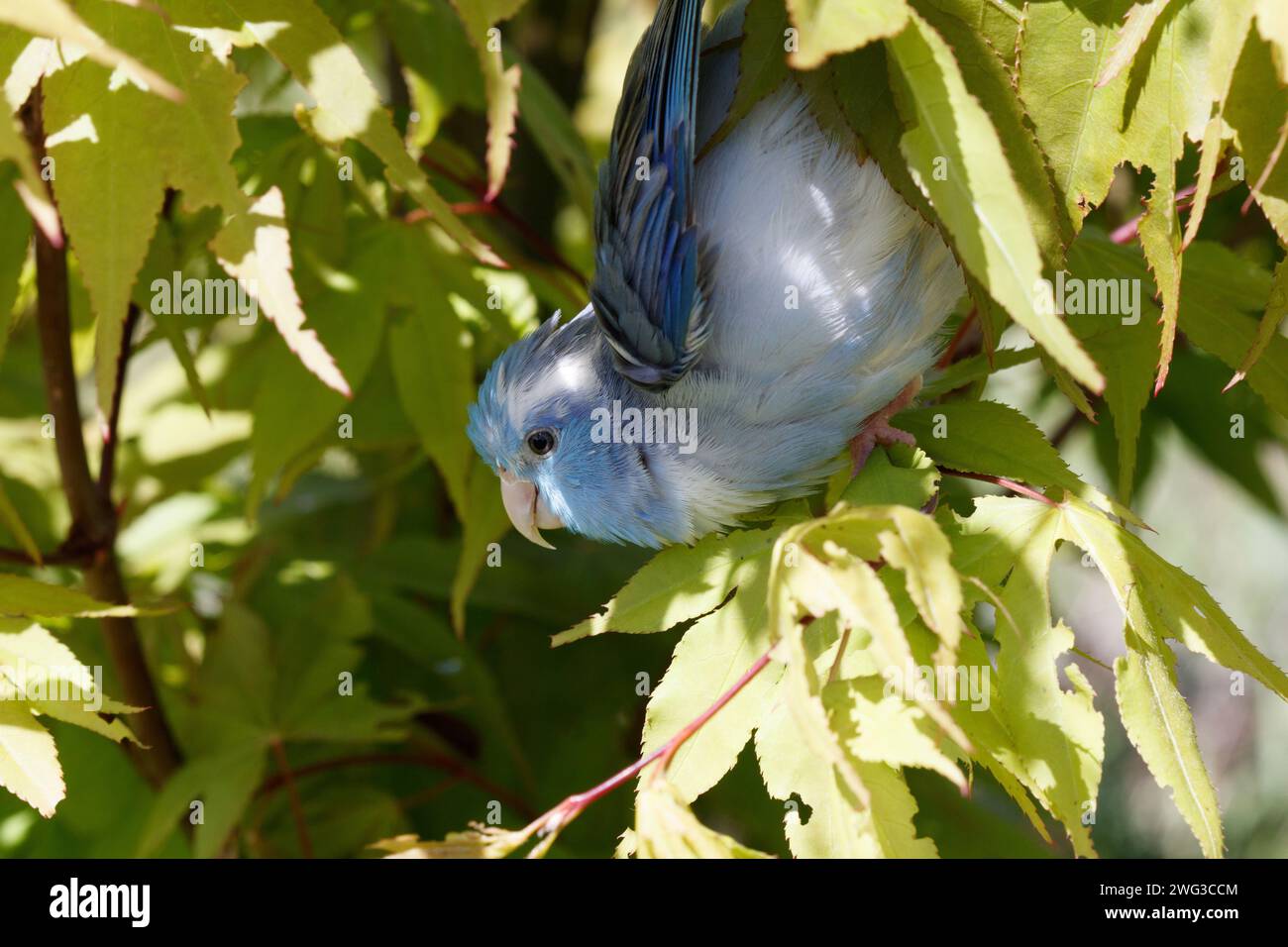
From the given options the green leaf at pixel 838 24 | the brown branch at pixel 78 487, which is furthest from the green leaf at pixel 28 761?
the green leaf at pixel 838 24

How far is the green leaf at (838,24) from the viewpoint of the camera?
0.84 metres

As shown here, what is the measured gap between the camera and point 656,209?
1390 mm

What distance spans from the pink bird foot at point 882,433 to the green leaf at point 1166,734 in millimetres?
344

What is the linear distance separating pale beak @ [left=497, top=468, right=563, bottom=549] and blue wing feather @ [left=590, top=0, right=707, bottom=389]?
0.35 meters

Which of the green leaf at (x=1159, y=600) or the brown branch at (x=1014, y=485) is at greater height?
the brown branch at (x=1014, y=485)

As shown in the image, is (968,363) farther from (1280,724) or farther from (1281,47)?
(1280,724)

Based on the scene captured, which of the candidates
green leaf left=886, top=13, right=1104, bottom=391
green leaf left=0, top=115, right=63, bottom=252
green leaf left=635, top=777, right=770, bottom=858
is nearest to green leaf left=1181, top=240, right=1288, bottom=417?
green leaf left=886, top=13, right=1104, bottom=391

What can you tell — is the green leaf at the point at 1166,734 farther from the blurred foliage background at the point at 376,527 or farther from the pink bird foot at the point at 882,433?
the blurred foliage background at the point at 376,527

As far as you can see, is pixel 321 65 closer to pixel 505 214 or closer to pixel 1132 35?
pixel 505 214

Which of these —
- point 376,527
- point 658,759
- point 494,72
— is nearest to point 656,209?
point 494,72

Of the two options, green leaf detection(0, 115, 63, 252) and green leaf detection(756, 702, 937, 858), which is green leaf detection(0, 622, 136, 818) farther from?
green leaf detection(756, 702, 937, 858)

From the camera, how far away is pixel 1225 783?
4.56 metres

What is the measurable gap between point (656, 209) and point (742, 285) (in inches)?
5.7

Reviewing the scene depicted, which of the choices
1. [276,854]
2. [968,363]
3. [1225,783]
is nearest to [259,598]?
[276,854]
